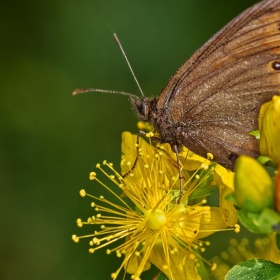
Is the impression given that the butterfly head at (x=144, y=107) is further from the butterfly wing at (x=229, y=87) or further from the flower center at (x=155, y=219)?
the flower center at (x=155, y=219)

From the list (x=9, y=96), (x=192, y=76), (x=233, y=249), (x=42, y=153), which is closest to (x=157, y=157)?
(x=192, y=76)

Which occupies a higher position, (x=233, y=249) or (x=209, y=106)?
(x=209, y=106)

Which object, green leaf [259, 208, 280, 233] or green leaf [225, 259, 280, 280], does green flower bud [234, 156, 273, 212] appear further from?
green leaf [225, 259, 280, 280]

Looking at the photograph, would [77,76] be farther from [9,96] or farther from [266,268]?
[266,268]

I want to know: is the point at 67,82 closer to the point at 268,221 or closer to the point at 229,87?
the point at 229,87

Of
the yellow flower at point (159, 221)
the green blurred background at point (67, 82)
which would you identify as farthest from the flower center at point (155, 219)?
the green blurred background at point (67, 82)
